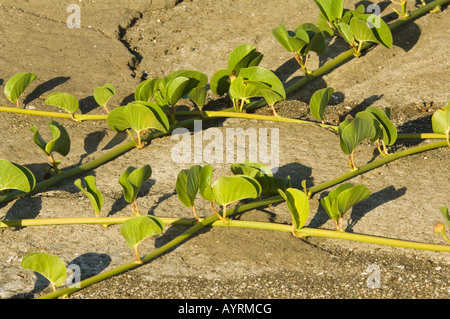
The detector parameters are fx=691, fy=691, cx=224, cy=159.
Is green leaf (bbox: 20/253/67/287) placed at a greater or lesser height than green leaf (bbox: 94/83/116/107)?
lesser

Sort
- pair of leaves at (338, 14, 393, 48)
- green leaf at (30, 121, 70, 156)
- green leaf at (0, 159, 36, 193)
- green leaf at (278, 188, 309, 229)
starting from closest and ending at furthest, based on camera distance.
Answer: green leaf at (278, 188, 309, 229), green leaf at (0, 159, 36, 193), green leaf at (30, 121, 70, 156), pair of leaves at (338, 14, 393, 48)

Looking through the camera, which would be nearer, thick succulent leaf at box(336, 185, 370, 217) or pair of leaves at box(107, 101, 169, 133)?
thick succulent leaf at box(336, 185, 370, 217)

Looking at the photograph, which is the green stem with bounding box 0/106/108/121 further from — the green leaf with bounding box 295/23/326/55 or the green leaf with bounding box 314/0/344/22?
the green leaf with bounding box 314/0/344/22

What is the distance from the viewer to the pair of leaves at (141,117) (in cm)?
200

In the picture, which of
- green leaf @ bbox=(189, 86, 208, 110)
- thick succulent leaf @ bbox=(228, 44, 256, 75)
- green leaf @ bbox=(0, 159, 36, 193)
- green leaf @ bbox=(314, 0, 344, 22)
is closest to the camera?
green leaf @ bbox=(0, 159, 36, 193)

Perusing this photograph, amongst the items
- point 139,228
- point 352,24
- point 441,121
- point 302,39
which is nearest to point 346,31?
point 352,24

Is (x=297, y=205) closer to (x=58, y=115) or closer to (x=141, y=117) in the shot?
(x=141, y=117)

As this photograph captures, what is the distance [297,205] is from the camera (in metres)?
1.69

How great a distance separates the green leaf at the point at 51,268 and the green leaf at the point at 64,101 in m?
0.75

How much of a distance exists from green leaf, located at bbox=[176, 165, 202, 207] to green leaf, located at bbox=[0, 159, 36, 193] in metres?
0.41

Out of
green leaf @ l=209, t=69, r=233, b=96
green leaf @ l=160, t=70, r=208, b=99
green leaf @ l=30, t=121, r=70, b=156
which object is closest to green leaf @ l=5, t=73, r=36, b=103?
green leaf @ l=30, t=121, r=70, b=156

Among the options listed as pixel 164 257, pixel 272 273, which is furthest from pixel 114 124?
pixel 272 273

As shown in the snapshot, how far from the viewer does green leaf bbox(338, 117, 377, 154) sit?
1833 millimetres

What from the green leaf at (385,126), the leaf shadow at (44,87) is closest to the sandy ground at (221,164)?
the leaf shadow at (44,87)
